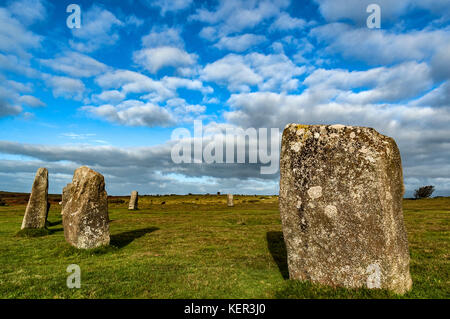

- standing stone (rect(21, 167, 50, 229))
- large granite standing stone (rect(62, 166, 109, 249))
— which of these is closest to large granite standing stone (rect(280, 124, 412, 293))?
large granite standing stone (rect(62, 166, 109, 249))

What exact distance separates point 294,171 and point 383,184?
213 cm

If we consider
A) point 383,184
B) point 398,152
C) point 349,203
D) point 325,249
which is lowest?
point 325,249

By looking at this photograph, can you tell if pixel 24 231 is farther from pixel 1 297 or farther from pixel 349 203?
pixel 349 203

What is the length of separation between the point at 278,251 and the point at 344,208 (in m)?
6.36

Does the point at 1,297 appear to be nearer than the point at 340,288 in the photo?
No

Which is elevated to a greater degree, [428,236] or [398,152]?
[398,152]

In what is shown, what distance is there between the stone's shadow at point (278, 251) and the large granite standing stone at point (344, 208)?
2.05 m

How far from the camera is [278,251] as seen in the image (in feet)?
41.3

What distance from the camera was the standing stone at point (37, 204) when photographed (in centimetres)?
1916

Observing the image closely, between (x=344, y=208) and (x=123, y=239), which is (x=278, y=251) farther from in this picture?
(x=123, y=239)

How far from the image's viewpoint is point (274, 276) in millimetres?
8812

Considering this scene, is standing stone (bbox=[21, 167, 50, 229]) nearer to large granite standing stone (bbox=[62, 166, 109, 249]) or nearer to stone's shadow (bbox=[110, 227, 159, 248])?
stone's shadow (bbox=[110, 227, 159, 248])
